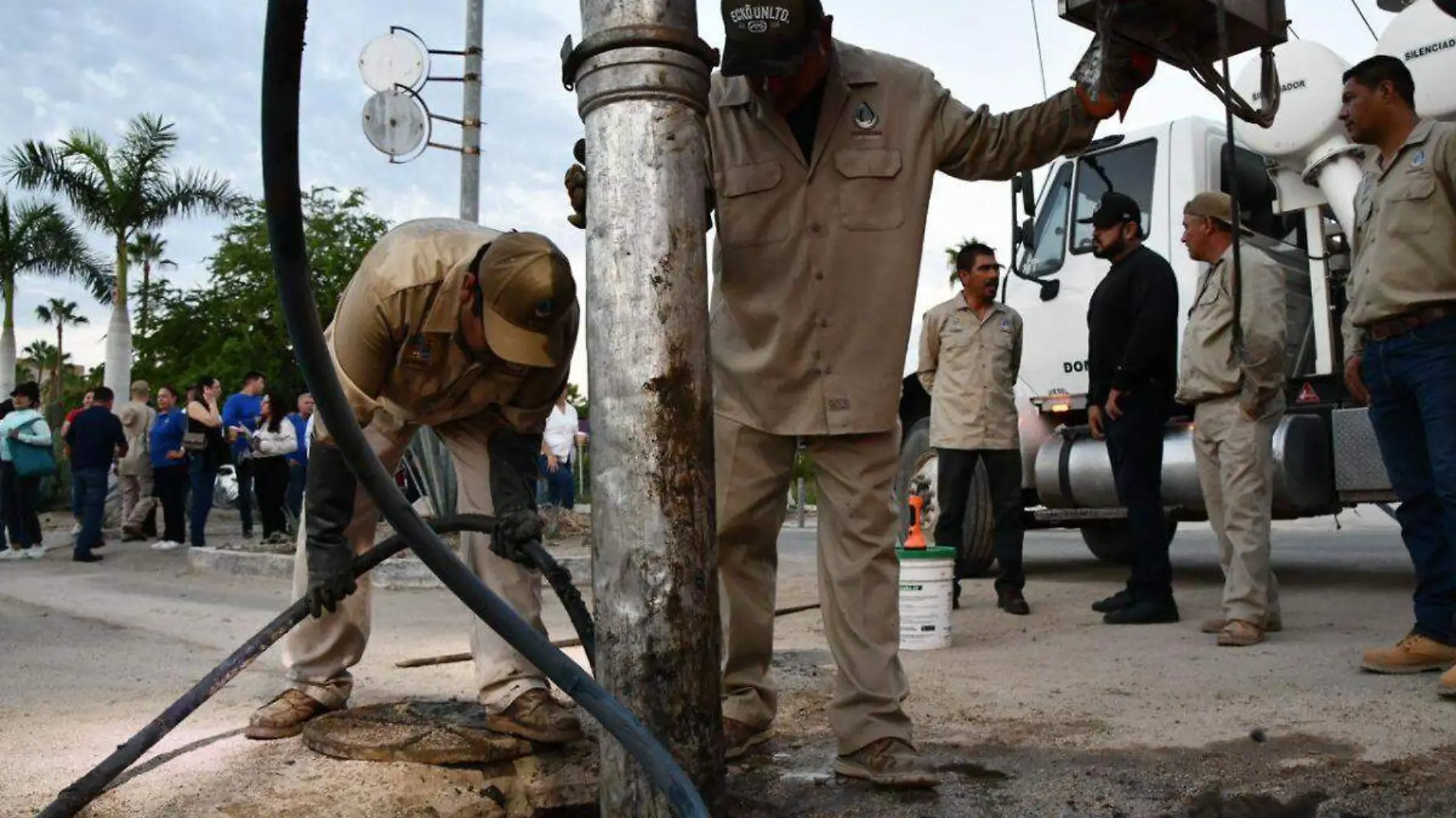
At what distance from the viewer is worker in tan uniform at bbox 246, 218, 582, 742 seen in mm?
3145

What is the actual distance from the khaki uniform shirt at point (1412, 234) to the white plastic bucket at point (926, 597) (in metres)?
1.81

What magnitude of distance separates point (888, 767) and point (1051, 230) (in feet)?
17.3

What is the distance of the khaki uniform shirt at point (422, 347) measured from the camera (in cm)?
328

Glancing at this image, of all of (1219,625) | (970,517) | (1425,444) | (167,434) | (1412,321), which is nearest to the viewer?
(1412,321)

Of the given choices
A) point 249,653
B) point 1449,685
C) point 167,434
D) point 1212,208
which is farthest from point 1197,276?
point 167,434

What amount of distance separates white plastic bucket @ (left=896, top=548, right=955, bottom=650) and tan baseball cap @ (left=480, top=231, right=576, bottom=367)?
7.63 ft

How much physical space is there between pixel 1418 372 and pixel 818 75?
225 cm

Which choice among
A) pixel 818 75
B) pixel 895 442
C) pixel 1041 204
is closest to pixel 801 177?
pixel 818 75

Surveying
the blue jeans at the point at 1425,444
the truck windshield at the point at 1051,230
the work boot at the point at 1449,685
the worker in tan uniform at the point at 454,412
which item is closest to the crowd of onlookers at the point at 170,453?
the truck windshield at the point at 1051,230

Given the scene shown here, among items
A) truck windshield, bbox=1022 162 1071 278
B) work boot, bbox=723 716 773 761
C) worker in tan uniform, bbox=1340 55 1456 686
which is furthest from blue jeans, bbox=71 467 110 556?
worker in tan uniform, bbox=1340 55 1456 686

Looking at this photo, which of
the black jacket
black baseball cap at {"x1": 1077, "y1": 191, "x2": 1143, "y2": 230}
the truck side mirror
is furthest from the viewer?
the truck side mirror

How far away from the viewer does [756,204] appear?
122 inches

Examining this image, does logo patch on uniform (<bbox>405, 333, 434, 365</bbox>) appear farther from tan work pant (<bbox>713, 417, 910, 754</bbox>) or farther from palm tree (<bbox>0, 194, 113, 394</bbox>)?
palm tree (<bbox>0, 194, 113, 394</bbox>)

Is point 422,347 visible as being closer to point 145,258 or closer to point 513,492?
point 513,492
